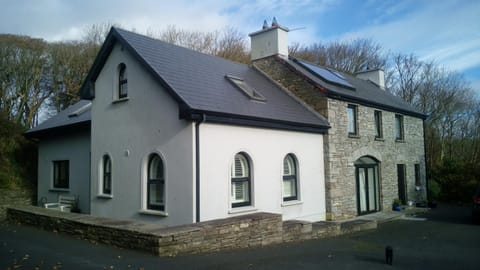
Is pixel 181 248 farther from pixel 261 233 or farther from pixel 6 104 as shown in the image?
pixel 6 104

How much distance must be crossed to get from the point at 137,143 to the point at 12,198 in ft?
31.8

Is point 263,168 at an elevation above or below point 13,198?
above

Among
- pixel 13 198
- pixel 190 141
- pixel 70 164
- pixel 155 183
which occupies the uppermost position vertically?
pixel 190 141

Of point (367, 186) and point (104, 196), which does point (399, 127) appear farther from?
point (104, 196)

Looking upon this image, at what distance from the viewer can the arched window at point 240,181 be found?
10812mm

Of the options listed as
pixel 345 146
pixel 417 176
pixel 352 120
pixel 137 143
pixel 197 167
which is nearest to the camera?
pixel 197 167

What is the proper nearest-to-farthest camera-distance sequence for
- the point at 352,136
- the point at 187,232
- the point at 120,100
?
1. the point at 187,232
2. the point at 120,100
3. the point at 352,136

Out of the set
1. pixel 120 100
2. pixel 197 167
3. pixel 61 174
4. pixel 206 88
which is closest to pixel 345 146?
pixel 206 88

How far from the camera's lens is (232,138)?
418 inches

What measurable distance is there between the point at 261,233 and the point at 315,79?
8.33 metres

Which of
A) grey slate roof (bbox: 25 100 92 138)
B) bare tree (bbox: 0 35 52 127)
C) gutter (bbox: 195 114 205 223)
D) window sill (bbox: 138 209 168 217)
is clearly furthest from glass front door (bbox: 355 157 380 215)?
bare tree (bbox: 0 35 52 127)

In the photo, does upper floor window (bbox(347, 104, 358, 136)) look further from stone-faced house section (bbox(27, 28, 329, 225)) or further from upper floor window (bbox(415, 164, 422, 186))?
upper floor window (bbox(415, 164, 422, 186))

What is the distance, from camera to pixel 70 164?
1631 centimetres

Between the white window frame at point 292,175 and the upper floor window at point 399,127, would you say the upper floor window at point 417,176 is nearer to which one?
the upper floor window at point 399,127
